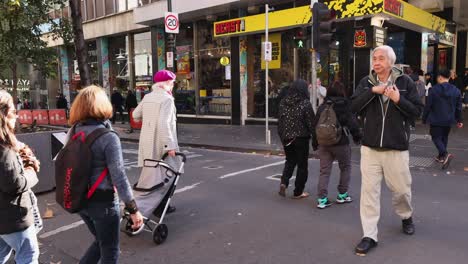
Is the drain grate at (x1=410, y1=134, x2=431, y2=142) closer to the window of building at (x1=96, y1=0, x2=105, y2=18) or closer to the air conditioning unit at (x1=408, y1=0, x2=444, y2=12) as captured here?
the air conditioning unit at (x1=408, y1=0, x2=444, y2=12)

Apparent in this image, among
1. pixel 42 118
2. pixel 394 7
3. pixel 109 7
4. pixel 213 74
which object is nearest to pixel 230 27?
pixel 213 74

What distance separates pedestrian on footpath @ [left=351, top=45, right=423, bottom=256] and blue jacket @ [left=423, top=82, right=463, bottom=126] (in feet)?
14.1

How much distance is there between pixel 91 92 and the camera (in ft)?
10.2

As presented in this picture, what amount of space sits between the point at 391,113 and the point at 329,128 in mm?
1406

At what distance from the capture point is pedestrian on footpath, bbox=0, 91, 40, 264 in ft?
9.36

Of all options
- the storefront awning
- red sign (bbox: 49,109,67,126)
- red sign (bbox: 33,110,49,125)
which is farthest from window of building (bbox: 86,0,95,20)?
the storefront awning

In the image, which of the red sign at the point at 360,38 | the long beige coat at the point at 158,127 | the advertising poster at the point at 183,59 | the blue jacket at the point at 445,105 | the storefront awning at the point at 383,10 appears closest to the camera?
the long beige coat at the point at 158,127

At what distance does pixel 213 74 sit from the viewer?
64.0ft

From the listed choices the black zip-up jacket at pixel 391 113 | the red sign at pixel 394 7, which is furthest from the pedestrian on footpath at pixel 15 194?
the red sign at pixel 394 7

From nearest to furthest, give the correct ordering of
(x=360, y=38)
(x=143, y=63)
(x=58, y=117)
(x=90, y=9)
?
(x=360, y=38)
(x=58, y=117)
(x=143, y=63)
(x=90, y=9)

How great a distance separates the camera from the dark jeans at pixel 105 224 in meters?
3.03

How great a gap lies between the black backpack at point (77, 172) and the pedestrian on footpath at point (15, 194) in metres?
0.25

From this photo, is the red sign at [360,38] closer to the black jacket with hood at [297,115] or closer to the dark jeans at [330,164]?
the black jacket with hood at [297,115]

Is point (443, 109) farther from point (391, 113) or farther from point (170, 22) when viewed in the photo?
point (170, 22)
